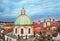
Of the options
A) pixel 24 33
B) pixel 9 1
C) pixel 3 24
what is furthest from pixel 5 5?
pixel 24 33

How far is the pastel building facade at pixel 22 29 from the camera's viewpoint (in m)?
3.11

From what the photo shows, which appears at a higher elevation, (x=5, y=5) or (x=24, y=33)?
(x=5, y=5)

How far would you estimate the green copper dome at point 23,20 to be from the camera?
3.17m

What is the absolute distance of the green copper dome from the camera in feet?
10.4

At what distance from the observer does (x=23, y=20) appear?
3.23m

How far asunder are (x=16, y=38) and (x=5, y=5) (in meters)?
0.58

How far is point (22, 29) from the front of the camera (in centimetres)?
318

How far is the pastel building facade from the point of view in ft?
10.2

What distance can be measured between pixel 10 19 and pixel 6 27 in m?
0.15

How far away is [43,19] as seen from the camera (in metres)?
3.16

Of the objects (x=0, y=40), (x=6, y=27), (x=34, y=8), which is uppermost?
(x=34, y=8)

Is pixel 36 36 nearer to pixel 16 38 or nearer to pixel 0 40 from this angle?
pixel 16 38

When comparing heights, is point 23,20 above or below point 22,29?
above

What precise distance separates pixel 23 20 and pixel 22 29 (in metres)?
0.16
